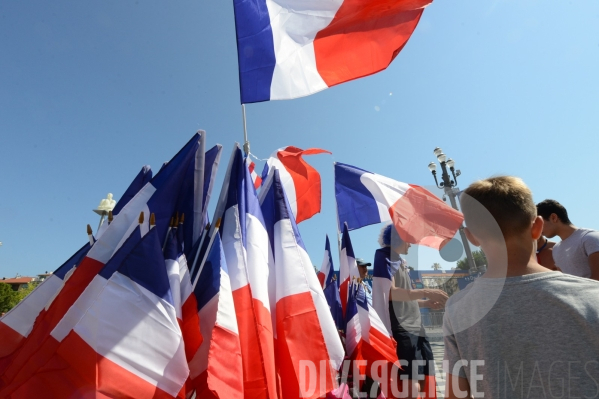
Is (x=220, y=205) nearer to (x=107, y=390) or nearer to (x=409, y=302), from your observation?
(x=107, y=390)

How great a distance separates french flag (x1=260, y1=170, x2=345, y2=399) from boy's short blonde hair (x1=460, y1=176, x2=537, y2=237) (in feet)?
3.60

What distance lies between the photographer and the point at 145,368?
146 centimetres

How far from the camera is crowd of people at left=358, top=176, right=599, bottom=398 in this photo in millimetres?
1132

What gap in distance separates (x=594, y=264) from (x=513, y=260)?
184cm

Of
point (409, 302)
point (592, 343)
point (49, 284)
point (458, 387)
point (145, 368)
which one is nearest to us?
point (592, 343)

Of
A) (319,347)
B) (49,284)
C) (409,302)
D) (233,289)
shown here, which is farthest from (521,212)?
(49,284)

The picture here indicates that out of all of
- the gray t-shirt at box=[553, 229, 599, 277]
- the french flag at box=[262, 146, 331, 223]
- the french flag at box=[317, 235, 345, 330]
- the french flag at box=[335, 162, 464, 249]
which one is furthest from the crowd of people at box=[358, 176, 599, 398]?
the french flag at box=[262, 146, 331, 223]

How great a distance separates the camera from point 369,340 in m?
3.68

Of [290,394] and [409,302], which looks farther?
[409,302]

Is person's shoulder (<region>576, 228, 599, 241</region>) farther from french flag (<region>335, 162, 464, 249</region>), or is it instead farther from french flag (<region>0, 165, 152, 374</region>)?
french flag (<region>0, 165, 152, 374</region>)

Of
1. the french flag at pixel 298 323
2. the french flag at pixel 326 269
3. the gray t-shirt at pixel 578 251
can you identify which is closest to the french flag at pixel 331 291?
the french flag at pixel 326 269

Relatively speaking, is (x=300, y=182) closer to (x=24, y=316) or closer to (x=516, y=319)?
(x=24, y=316)

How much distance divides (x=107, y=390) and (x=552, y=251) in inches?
136

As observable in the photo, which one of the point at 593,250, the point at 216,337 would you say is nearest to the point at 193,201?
the point at 216,337
